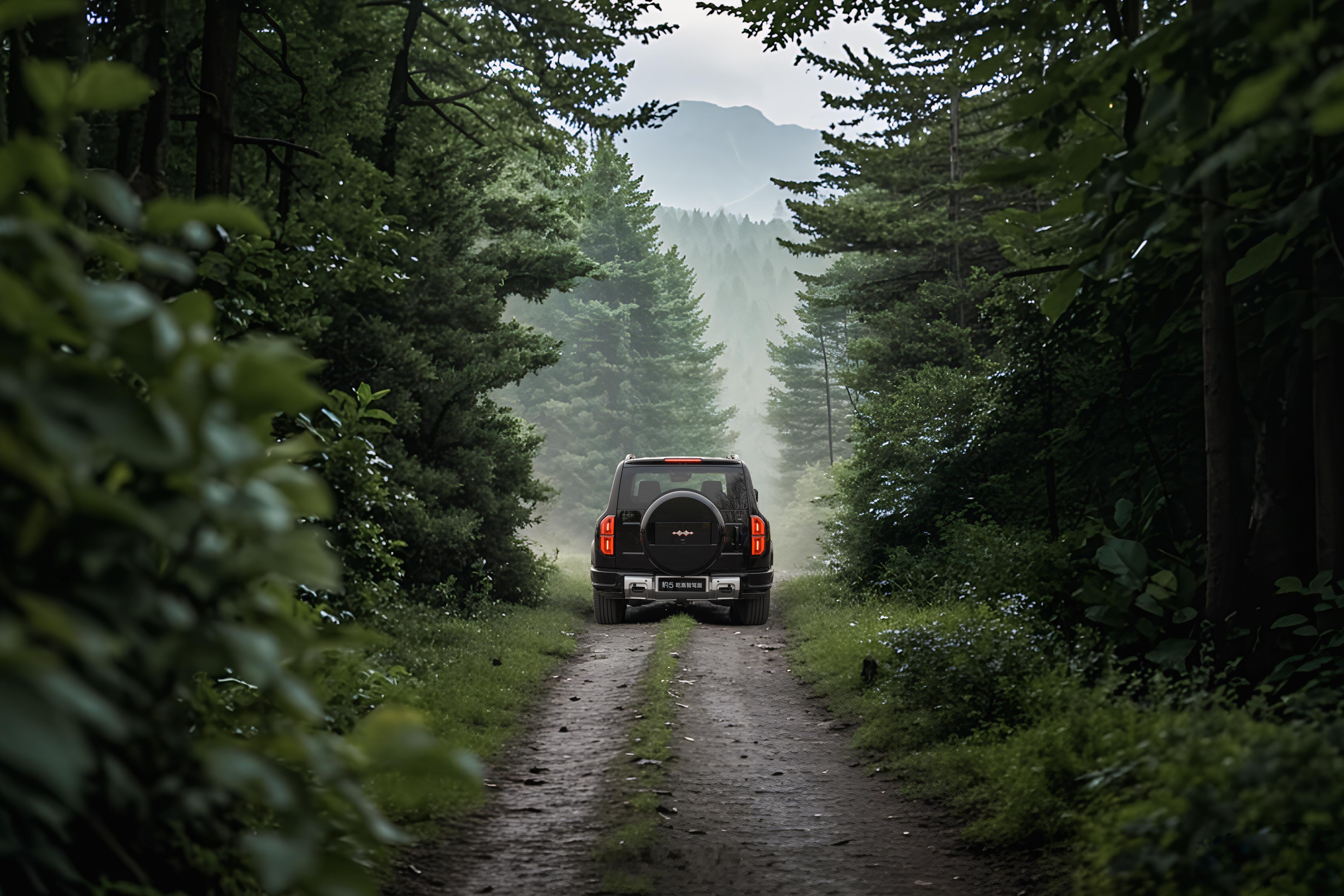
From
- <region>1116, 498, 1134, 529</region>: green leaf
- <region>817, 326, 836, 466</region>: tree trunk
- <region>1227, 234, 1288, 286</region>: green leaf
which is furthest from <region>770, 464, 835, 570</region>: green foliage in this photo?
<region>1227, 234, 1288, 286</region>: green leaf

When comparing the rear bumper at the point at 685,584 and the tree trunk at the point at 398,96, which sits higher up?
the tree trunk at the point at 398,96

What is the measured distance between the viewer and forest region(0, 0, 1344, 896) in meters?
1.33

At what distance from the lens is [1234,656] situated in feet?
17.1

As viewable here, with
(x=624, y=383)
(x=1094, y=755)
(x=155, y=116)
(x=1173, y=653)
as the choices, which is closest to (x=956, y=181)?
(x=155, y=116)

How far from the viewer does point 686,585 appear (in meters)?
13.0

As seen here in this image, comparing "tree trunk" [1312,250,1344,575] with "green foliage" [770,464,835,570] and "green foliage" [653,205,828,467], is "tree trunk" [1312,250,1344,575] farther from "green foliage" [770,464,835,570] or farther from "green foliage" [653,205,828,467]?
"green foliage" [653,205,828,467]

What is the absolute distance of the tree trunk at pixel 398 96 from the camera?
1292cm

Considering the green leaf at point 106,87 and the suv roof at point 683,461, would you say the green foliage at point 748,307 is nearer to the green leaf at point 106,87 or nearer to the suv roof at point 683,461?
the suv roof at point 683,461

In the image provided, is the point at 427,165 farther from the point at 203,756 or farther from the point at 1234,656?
the point at 203,756

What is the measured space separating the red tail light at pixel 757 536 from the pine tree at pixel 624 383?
38910 mm

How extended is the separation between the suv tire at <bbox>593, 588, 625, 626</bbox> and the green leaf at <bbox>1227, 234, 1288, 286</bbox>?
1059 cm

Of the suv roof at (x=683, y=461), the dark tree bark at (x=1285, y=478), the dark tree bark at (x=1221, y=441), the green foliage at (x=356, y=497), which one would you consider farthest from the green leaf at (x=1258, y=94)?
the suv roof at (x=683, y=461)

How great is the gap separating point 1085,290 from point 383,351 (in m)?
9.37

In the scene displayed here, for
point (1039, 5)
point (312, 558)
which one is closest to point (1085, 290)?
point (1039, 5)
